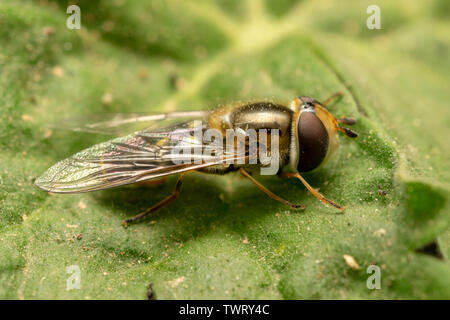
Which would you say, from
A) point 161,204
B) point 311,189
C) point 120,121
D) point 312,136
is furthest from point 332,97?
point 120,121

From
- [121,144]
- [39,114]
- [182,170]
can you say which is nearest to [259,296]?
[182,170]

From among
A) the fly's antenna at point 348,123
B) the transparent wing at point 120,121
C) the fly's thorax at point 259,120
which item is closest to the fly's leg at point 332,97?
the fly's antenna at point 348,123

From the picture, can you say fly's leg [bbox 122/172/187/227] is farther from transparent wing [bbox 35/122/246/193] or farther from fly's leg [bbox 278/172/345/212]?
fly's leg [bbox 278/172/345/212]

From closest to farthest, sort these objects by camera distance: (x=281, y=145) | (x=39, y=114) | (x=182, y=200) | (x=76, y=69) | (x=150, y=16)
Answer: (x=281, y=145) < (x=182, y=200) < (x=39, y=114) < (x=76, y=69) < (x=150, y=16)

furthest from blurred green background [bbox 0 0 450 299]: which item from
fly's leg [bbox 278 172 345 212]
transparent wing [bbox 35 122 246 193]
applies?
transparent wing [bbox 35 122 246 193]

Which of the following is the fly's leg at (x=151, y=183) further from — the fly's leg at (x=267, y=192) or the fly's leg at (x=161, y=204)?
the fly's leg at (x=267, y=192)

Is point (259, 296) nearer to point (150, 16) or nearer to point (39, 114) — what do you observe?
point (39, 114)
